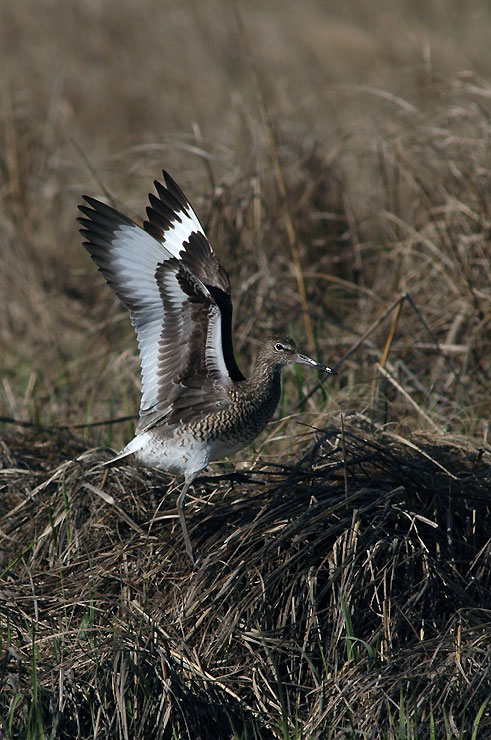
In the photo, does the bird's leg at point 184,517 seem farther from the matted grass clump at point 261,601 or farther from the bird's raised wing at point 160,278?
the bird's raised wing at point 160,278

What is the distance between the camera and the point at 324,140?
22.3ft

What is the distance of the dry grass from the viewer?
3.10 meters

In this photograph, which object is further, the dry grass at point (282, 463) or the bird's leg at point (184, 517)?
→ the bird's leg at point (184, 517)

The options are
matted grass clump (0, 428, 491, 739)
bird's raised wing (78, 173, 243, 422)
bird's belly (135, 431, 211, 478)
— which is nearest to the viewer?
matted grass clump (0, 428, 491, 739)

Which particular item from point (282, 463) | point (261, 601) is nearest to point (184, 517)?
point (261, 601)

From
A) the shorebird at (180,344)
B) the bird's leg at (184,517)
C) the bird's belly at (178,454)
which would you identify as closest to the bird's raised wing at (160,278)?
the shorebird at (180,344)

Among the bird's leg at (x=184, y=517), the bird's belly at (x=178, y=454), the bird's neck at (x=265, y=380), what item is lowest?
the bird's leg at (x=184, y=517)

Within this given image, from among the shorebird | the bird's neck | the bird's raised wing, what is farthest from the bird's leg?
the bird's neck

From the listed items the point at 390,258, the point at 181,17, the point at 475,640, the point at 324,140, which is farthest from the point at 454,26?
the point at 475,640

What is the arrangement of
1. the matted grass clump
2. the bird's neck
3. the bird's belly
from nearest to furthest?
the matted grass clump → the bird's belly → the bird's neck

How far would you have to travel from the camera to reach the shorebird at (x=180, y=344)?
143 inches

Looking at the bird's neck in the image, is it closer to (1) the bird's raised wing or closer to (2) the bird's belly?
(1) the bird's raised wing

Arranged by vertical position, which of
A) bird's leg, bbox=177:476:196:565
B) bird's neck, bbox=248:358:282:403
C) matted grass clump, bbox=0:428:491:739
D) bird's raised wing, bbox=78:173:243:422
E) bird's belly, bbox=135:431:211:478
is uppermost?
bird's raised wing, bbox=78:173:243:422

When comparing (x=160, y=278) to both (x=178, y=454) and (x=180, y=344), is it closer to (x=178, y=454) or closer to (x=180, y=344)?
(x=180, y=344)
